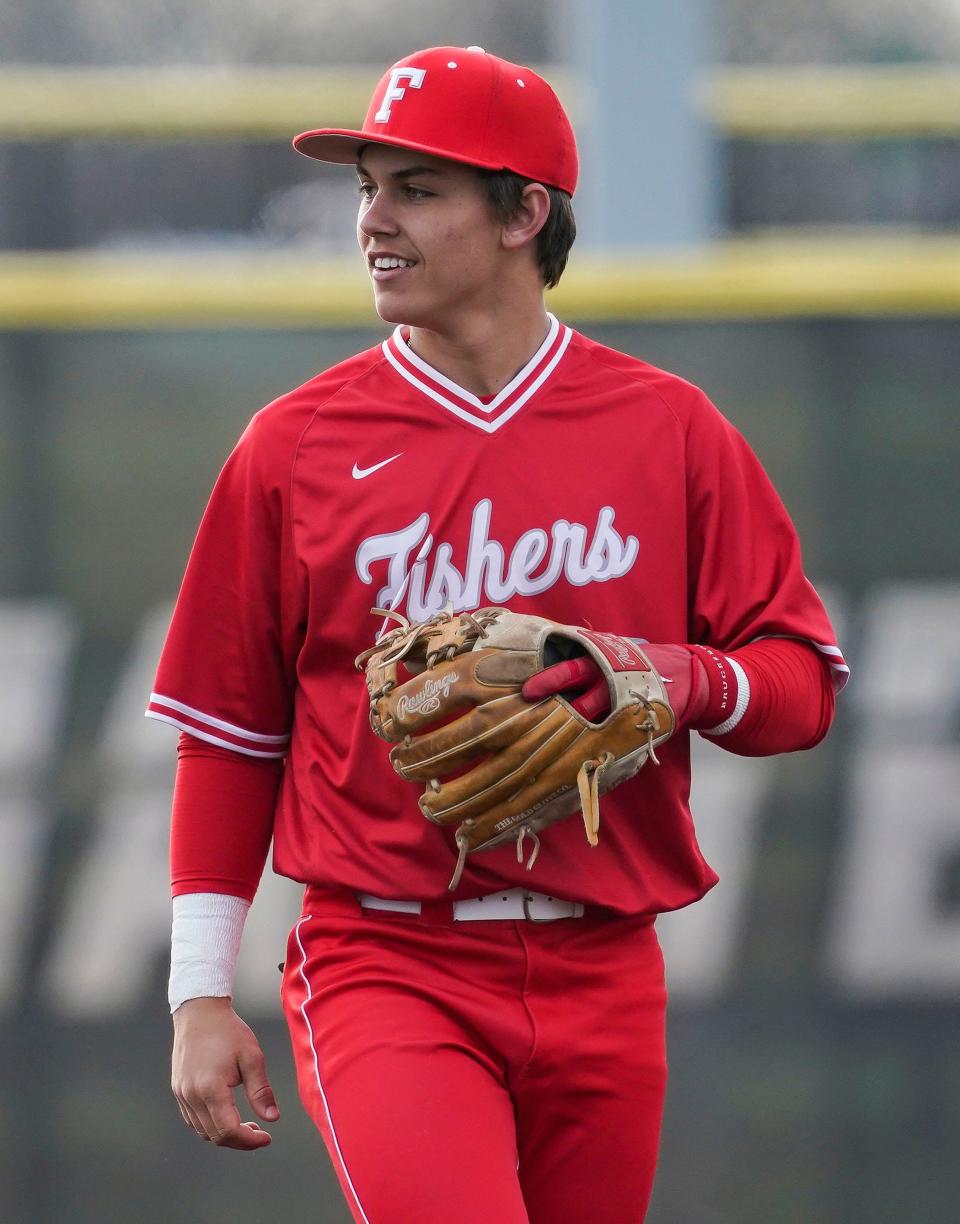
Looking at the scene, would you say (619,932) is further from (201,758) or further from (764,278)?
(764,278)

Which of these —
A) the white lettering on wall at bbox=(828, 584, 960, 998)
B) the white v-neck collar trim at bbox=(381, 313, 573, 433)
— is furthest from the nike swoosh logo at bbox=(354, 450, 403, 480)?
the white lettering on wall at bbox=(828, 584, 960, 998)

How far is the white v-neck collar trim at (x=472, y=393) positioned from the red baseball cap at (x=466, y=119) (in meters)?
0.23

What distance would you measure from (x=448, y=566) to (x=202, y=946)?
0.58 metres

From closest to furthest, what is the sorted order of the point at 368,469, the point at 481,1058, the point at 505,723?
1. the point at 505,723
2. the point at 481,1058
3. the point at 368,469

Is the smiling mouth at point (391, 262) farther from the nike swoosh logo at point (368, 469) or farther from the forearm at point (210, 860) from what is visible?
the forearm at point (210, 860)

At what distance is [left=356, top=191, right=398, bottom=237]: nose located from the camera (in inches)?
91.1

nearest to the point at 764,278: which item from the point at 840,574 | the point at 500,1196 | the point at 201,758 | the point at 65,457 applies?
the point at 840,574

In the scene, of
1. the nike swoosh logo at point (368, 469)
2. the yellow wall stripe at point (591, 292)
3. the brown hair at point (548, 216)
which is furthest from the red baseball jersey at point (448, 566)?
the yellow wall stripe at point (591, 292)

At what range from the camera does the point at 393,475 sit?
7.68 feet

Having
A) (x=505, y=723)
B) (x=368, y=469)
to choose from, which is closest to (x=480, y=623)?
(x=505, y=723)

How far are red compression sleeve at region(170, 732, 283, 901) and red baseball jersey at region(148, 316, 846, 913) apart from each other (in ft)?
0.13

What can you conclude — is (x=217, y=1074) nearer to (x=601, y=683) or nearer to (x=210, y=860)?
(x=210, y=860)

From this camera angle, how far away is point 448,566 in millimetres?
2328

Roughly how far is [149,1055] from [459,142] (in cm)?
272
